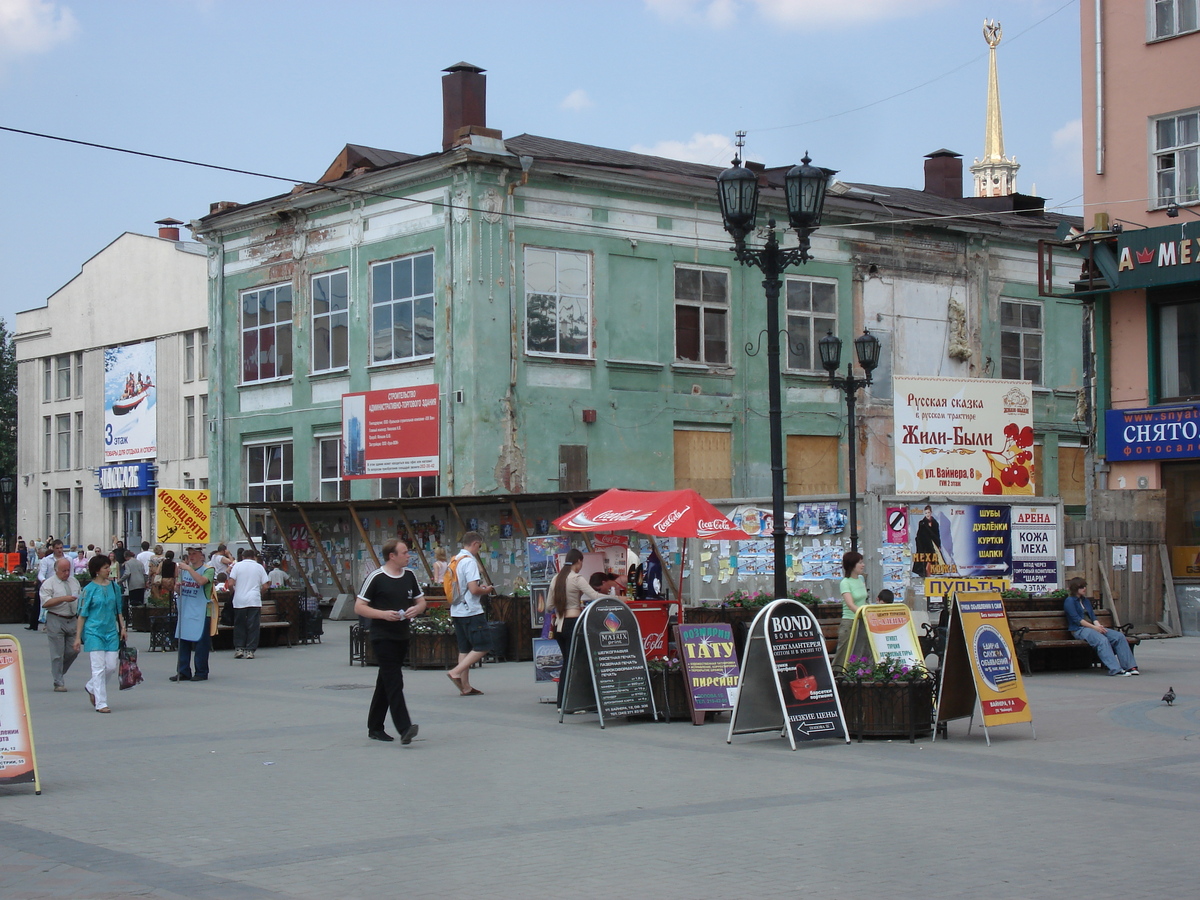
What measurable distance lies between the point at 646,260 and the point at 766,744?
22.1 meters

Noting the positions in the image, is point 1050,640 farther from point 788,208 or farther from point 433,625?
point 433,625

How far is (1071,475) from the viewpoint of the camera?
1559 inches

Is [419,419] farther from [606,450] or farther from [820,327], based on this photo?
[820,327]

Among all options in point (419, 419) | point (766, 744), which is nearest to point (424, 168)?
point (419, 419)

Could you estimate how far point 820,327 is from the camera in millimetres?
36406

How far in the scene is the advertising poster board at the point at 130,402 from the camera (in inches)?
1934

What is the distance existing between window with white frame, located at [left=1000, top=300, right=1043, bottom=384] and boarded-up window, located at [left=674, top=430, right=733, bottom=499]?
30.4 ft

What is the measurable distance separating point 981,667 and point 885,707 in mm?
929

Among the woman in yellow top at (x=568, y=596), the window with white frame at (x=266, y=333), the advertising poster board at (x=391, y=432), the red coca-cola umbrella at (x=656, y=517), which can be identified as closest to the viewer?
the woman in yellow top at (x=568, y=596)

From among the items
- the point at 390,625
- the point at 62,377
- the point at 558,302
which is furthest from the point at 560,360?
the point at 62,377

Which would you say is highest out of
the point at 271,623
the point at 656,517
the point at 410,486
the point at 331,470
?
the point at 331,470

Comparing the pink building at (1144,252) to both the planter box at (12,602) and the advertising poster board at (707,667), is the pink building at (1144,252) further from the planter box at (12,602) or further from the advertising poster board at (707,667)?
the planter box at (12,602)

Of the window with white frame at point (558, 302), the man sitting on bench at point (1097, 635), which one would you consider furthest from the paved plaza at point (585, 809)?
the window with white frame at point (558, 302)

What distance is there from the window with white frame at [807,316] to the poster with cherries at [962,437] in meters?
7.56
